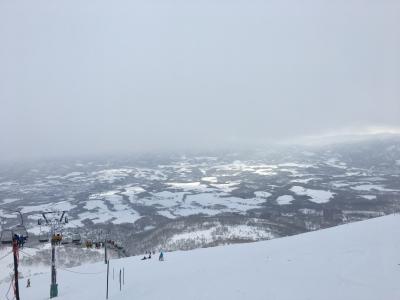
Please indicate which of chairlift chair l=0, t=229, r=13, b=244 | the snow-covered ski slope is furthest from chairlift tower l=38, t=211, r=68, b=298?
chairlift chair l=0, t=229, r=13, b=244

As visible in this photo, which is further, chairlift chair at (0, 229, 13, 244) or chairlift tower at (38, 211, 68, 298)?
chairlift tower at (38, 211, 68, 298)

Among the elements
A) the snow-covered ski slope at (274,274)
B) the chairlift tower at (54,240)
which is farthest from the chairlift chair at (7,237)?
the snow-covered ski slope at (274,274)

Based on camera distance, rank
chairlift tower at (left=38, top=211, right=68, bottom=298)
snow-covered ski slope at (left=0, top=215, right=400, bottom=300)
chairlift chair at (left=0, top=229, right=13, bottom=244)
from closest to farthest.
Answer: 1. snow-covered ski slope at (left=0, top=215, right=400, bottom=300)
2. chairlift chair at (left=0, top=229, right=13, bottom=244)
3. chairlift tower at (left=38, top=211, right=68, bottom=298)

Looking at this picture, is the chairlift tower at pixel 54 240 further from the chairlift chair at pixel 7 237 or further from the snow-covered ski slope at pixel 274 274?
the chairlift chair at pixel 7 237

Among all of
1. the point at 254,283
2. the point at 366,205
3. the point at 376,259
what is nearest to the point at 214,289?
the point at 254,283

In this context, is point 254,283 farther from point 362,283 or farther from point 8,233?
point 8,233

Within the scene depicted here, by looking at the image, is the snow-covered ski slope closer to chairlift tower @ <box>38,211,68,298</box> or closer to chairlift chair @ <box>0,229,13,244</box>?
chairlift tower @ <box>38,211,68,298</box>

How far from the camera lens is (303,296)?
2167cm

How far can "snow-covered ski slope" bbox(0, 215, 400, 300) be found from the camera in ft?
73.9

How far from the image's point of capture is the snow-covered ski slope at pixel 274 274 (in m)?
22.5

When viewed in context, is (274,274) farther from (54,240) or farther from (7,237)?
(54,240)

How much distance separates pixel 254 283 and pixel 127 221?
155 metres

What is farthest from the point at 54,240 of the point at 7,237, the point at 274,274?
the point at 274,274

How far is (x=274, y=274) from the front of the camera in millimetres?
27453
